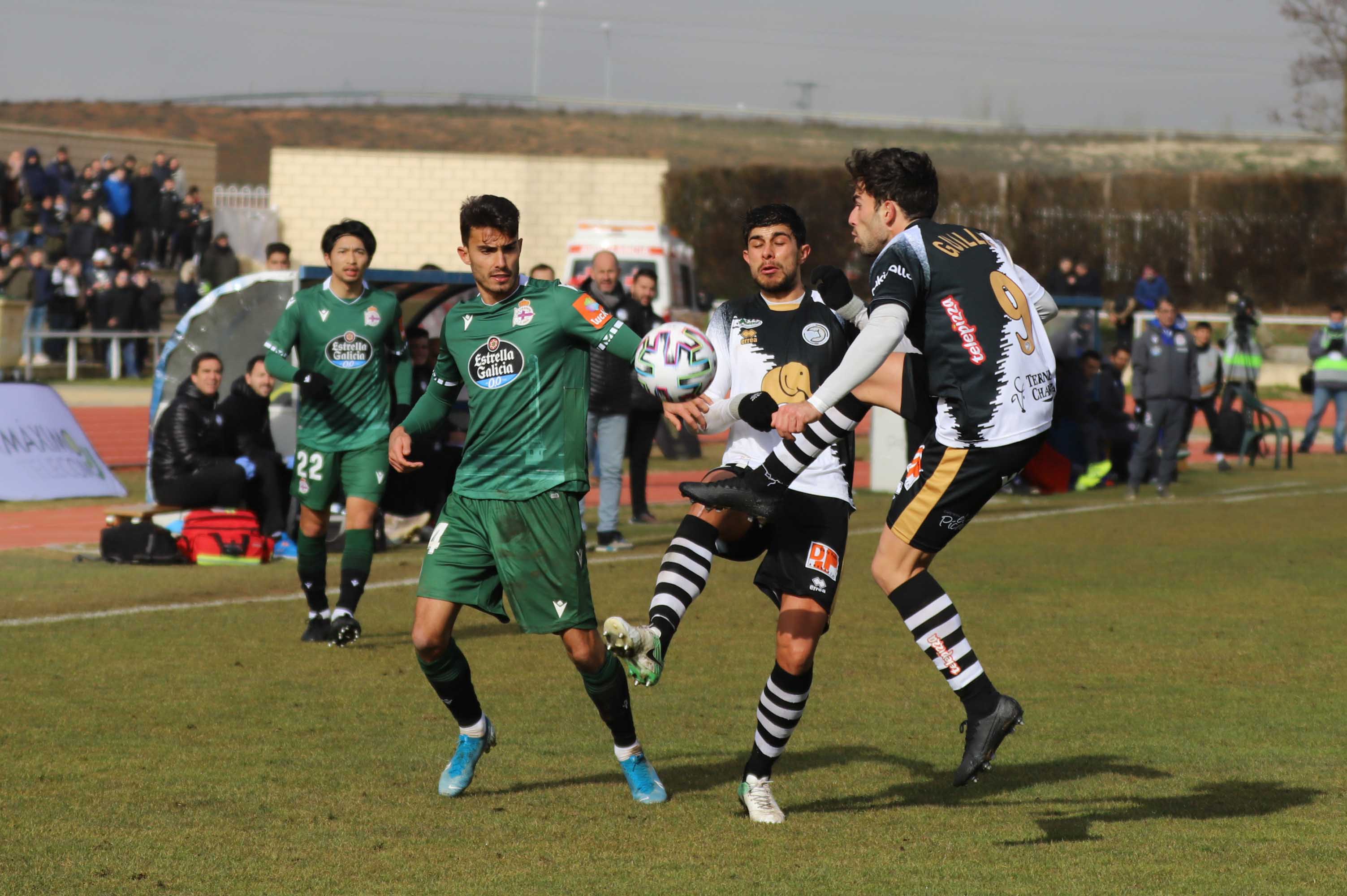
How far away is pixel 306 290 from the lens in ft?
31.6

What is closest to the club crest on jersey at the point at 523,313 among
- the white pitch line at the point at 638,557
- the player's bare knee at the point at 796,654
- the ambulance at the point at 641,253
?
the player's bare knee at the point at 796,654

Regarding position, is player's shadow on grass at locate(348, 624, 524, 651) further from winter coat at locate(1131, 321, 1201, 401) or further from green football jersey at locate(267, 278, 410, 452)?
winter coat at locate(1131, 321, 1201, 401)

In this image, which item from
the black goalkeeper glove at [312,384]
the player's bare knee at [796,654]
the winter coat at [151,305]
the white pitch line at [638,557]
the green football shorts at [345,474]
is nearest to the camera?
the player's bare knee at [796,654]

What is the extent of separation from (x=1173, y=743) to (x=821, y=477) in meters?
2.18

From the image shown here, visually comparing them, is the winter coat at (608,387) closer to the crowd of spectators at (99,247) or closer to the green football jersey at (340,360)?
the green football jersey at (340,360)

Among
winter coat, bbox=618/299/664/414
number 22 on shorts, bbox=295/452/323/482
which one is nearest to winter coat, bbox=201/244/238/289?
winter coat, bbox=618/299/664/414

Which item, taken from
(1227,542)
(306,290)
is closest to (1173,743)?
(306,290)

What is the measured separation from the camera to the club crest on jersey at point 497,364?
5891 millimetres

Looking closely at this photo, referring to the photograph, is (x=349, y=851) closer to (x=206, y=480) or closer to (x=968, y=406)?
(x=968, y=406)

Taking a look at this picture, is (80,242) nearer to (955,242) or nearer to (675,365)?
(675,365)

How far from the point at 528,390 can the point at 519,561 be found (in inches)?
24.5

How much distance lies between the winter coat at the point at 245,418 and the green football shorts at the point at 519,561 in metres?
7.83

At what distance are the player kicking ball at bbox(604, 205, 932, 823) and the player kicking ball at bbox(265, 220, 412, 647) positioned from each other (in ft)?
12.3

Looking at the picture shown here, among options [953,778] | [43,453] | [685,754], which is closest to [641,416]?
[43,453]
